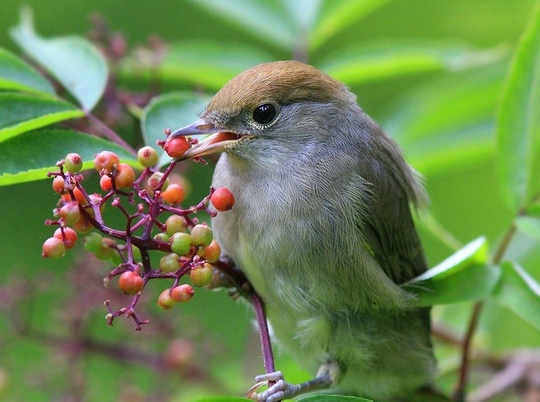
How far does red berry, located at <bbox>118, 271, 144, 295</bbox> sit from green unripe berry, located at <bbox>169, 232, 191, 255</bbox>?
5.1 inches

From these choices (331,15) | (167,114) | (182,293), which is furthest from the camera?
(331,15)

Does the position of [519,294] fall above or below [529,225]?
below

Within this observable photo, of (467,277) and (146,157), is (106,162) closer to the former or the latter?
(146,157)

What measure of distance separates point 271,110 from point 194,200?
53.3 inches

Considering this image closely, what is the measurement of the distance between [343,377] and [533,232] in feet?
3.09

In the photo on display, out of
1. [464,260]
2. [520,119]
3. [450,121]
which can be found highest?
[450,121]

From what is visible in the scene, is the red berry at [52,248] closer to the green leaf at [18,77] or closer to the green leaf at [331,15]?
the green leaf at [18,77]

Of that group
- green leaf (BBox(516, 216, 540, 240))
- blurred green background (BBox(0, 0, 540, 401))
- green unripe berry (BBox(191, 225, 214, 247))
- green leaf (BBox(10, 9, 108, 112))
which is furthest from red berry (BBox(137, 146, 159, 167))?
green leaf (BBox(516, 216, 540, 240))

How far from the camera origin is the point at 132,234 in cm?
208

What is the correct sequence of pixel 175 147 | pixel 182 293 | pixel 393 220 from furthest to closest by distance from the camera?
pixel 393 220 → pixel 175 147 → pixel 182 293

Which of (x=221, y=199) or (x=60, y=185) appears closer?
(x=60, y=185)

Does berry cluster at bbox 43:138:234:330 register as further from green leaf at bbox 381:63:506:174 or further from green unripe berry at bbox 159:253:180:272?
green leaf at bbox 381:63:506:174

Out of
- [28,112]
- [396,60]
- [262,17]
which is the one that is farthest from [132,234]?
[262,17]

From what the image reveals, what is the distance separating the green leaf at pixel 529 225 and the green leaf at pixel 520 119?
0.09 metres
